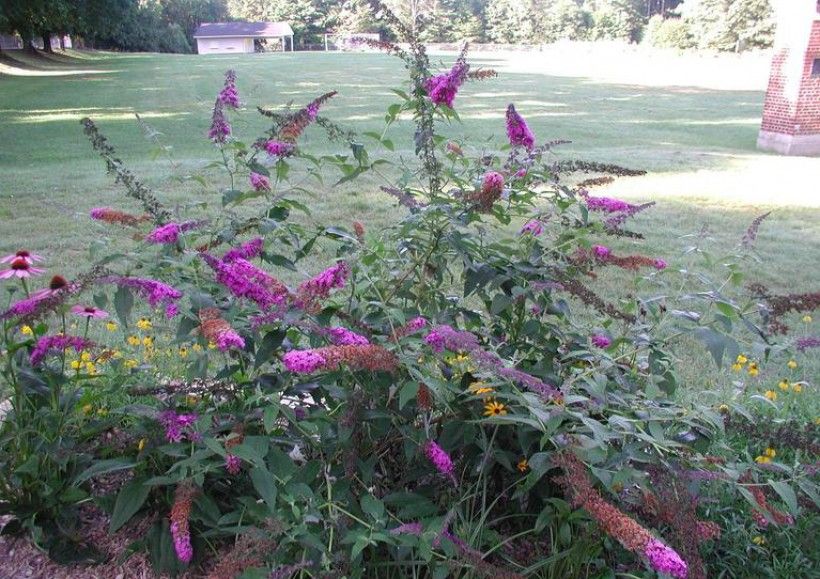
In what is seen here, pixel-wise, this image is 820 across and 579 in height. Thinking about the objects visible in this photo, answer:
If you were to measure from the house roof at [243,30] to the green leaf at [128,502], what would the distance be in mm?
77160

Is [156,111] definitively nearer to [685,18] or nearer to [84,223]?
[84,223]

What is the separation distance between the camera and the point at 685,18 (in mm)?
55062

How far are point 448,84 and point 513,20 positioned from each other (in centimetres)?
7340

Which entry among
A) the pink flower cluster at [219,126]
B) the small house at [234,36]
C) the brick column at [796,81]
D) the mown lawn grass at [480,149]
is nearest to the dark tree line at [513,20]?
the small house at [234,36]

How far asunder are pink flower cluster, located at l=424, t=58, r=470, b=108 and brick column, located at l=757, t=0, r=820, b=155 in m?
12.6

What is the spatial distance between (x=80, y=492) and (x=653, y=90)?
2708 centimetres

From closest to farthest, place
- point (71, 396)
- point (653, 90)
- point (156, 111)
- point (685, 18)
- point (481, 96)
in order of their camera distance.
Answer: point (71, 396)
point (156, 111)
point (481, 96)
point (653, 90)
point (685, 18)

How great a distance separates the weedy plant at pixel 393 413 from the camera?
142 centimetres

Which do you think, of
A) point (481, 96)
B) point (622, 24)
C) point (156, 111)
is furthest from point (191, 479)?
point (622, 24)

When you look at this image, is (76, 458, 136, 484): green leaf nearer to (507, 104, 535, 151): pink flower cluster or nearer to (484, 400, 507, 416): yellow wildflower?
(484, 400, 507, 416): yellow wildflower

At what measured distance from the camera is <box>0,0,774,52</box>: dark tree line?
49.6 m

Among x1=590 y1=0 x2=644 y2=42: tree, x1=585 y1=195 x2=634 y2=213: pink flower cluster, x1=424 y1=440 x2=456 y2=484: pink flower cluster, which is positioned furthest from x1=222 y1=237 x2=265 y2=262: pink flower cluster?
x1=590 y1=0 x2=644 y2=42: tree

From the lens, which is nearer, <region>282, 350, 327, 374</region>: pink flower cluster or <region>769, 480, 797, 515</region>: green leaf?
<region>282, 350, 327, 374</region>: pink flower cluster

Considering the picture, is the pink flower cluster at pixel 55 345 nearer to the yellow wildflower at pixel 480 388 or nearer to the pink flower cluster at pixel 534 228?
the yellow wildflower at pixel 480 388
